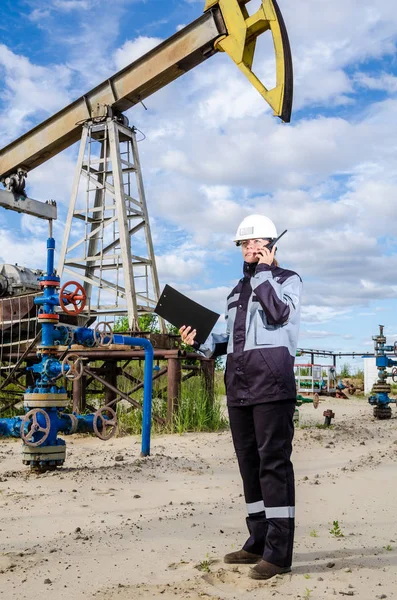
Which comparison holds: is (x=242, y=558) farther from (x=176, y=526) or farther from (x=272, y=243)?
(x=272, y=243)

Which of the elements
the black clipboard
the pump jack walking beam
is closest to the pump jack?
the pump jack walking beam

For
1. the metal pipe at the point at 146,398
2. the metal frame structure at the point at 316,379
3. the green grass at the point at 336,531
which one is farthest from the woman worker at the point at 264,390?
the metal frame structure at the point at 316,379

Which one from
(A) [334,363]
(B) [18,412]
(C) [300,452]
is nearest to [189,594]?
(C) [300,452]

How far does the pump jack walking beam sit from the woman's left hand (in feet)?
20.8

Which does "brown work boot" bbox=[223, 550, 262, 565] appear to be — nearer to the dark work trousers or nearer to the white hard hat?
the dark work trousers

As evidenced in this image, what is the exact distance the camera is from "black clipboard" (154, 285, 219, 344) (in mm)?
3404

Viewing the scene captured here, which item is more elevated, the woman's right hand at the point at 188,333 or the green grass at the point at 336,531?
the woman's right hand at the point at 188,333

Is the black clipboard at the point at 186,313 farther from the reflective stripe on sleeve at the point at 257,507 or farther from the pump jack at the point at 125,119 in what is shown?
the pump jack at the point at 125,119

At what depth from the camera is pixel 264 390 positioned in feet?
9.79

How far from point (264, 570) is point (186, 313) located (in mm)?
1337

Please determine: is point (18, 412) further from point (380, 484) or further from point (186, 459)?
point (380, 484)

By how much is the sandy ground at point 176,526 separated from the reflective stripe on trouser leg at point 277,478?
0.50ft

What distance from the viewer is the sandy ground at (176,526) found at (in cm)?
287

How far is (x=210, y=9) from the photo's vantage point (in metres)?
9.98
